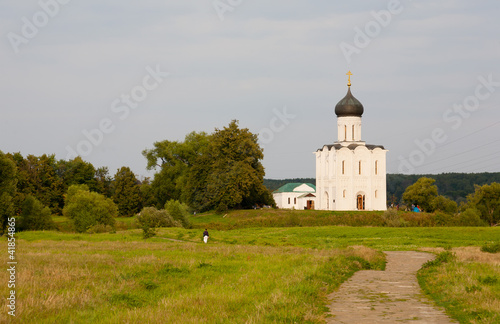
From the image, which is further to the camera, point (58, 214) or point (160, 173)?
point (160, 173)

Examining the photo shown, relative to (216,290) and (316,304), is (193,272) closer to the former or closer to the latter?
(216,290)

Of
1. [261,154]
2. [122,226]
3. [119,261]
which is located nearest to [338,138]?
[261,154]

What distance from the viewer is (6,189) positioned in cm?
5444

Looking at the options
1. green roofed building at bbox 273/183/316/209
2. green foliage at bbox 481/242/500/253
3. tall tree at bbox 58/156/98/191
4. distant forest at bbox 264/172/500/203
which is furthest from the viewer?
distant forest at bbox 264/172/500/203

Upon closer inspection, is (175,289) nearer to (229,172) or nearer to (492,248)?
(492,248)

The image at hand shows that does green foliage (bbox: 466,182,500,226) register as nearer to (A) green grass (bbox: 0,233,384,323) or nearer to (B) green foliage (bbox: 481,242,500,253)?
(B) green foliage (bbox: 481,242,500,253)

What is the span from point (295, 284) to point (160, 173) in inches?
3543

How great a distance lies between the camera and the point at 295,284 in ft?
49.5

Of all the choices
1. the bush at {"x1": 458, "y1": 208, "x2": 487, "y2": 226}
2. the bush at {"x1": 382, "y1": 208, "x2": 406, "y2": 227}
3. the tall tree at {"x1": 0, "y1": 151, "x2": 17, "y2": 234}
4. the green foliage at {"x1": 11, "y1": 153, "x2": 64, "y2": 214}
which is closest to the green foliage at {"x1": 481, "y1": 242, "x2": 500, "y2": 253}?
the bush at {"x1": 382, "y1": 208, "x2": 406, "y2": 227}

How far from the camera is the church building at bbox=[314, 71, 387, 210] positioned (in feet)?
300

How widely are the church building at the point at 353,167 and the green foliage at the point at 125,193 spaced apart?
109 ft

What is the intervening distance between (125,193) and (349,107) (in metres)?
39.7

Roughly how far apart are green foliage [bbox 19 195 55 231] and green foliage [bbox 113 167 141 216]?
4036 centimetres

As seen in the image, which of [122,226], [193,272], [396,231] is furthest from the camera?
[122,226]
